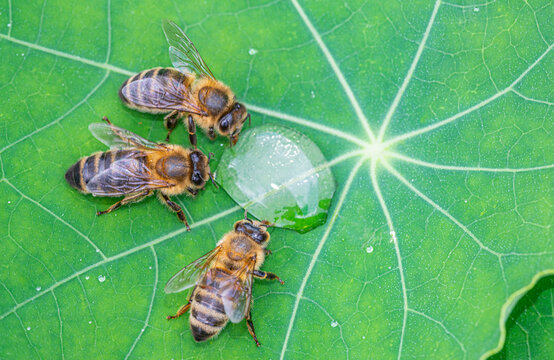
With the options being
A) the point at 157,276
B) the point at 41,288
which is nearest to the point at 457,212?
the point at 157,276

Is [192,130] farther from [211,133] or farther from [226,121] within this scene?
[226,121]

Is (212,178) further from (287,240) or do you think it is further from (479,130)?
(479,130)

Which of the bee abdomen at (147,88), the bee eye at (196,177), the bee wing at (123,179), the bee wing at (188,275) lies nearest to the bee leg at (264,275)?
the bee wing at (188,275)

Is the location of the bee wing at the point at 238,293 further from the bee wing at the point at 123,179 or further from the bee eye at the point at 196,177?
the bee wing at the point at 123,179

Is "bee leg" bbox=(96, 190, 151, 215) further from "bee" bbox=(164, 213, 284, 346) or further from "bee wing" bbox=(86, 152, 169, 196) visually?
"bee" bbox=(164, 213, 284, 346)

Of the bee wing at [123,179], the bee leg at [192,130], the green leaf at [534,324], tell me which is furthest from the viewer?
the bee leg at [192,130]

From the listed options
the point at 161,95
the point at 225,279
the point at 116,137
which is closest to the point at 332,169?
the point at 225,279
